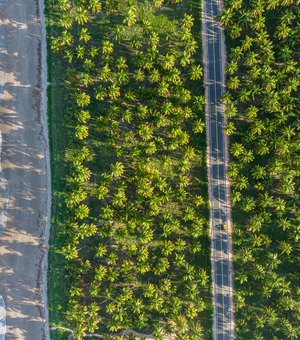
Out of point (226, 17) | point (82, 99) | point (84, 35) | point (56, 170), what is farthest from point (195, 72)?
point (56, 170)

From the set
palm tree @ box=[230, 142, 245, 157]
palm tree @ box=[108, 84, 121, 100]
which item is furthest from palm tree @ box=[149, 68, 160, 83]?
palm tree @ box=[230, 142, 245, 157]

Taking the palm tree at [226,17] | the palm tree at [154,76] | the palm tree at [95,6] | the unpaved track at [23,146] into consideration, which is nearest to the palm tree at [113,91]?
the palm tree at [154,76]

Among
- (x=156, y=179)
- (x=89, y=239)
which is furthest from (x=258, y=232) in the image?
(x=89, y=239)

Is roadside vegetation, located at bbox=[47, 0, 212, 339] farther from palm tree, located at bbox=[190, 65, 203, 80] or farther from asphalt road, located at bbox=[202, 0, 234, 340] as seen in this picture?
asphalt road, located at bbox=[202, 0, 234, 340]

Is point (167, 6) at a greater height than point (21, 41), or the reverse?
point (167, 6)

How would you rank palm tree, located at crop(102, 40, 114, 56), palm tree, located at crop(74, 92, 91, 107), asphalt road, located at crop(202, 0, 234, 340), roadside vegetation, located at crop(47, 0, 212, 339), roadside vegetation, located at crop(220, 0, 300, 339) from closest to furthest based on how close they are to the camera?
roadside vegetation, located at crop(220, 0, 300, 339) → palm tree, located at crop(102, 40, 114, 56) → palm tree, located at crop(74, 92, 91, 107) → roadside vegetation, located at crop(47, 0, 212, 339) → asphalt road, located at crop(202, 0, 234, 340)

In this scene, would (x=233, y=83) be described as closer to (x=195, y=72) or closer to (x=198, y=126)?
(x=195, y=72)

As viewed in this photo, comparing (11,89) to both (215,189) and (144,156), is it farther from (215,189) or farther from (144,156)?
(215,189)
